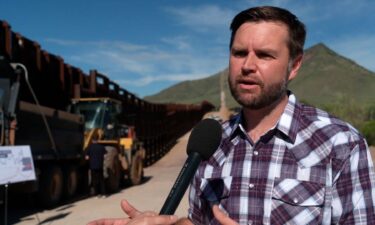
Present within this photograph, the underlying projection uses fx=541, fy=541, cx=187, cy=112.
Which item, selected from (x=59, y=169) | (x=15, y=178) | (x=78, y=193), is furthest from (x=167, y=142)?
(x=15, y=178)

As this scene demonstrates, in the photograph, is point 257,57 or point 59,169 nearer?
point 257,57

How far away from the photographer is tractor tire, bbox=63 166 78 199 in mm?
14961

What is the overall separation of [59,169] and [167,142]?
21.5m

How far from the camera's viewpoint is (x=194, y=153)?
182cm

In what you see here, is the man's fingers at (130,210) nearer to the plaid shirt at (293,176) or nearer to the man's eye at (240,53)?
the plaid shirt at (293,176)

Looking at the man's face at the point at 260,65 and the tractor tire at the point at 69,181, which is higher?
the man's face at the point at 260,65

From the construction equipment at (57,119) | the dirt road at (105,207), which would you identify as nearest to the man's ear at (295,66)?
the dirt road at (105,207)

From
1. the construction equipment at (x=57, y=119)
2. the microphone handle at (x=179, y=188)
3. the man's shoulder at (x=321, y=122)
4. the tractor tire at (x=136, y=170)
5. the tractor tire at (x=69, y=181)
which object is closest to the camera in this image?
the microphone handle at (x=179, y=188)

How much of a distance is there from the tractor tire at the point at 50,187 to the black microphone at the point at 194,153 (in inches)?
462

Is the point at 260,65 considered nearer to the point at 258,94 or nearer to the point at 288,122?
the point at 258,94

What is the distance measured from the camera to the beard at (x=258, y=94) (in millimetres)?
2105

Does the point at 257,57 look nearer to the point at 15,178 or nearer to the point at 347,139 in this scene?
the point at 347,139

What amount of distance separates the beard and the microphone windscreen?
5.8 inches

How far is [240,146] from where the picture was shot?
7.29 ft
